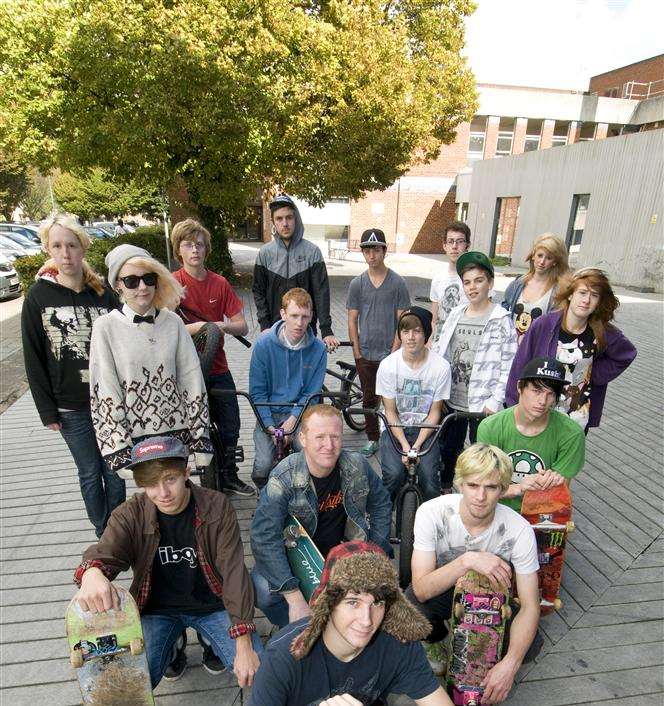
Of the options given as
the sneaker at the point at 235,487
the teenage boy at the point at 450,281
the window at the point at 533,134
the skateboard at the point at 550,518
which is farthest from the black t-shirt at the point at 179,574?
the window at the point at 533,134

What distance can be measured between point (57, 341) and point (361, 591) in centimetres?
251

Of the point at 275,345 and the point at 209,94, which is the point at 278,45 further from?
the point at 275,345

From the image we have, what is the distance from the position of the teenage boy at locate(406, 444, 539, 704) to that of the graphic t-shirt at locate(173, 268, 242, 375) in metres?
2.30

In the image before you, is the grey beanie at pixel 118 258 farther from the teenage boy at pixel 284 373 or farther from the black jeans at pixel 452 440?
the black jeans at pixel 452 440

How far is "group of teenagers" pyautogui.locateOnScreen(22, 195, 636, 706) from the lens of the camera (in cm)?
185

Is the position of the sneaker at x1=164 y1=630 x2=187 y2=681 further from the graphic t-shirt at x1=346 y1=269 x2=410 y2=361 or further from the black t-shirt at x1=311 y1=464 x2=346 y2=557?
the graphic t-shirt at x1=346 y1=269 x2=410 y2=361

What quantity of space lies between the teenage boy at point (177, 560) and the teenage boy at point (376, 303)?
272 cm

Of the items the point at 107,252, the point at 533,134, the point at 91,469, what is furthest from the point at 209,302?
the point at 533,134

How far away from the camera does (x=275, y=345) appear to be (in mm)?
3695

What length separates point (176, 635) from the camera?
248 cm

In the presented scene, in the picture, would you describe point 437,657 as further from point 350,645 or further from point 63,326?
point 63,326

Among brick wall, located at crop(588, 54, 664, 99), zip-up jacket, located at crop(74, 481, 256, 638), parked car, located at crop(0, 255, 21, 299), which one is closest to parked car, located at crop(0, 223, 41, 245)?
parked car, located at crop(0, 255, 21, 299)

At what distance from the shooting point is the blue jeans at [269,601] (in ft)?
8.70

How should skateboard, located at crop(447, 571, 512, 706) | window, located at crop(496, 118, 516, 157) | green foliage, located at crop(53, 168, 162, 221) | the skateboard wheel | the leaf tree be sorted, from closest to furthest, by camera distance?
the skateboard wheel, skateboard, located at crop(447, 571, 512, 706), the leaf tree, window, located at crop(496, 118, 516, 157), green foliage, located at crop(53, 168, 162, 221)
